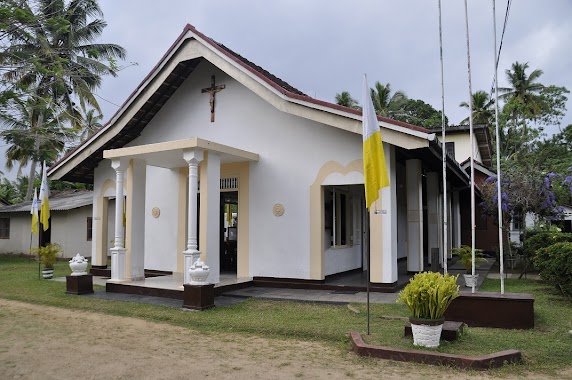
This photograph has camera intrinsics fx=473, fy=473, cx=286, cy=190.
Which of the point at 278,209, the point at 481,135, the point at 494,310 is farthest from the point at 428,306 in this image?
the point at 481,135

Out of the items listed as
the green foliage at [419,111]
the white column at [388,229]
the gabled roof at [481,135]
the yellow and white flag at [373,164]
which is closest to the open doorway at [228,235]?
the white column at [388,229]

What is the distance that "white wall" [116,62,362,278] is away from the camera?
10.4m

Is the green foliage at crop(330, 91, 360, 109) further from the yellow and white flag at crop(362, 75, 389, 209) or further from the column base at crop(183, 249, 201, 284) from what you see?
the yellow and white flag at crop(362, 75, 389, 209)

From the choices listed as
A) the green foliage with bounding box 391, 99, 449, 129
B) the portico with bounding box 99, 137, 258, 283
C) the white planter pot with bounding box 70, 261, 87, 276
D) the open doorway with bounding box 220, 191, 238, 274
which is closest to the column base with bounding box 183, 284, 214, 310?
the portico with bounding box 99, 137, 258, 283

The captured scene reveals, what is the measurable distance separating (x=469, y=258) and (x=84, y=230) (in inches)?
685

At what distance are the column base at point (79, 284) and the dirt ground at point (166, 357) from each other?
2.63m

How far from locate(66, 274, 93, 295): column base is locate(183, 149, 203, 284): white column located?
2.48 m

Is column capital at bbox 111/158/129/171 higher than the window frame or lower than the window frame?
higher

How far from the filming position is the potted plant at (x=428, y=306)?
17.4 feet

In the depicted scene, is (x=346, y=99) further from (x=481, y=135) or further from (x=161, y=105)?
(x=161, y=105)

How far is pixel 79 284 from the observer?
32.6 ft

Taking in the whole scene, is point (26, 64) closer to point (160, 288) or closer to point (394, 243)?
point (160, 288)

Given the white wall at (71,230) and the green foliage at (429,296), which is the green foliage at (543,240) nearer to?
the green foliage at (429,296)

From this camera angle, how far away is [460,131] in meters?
22.8
